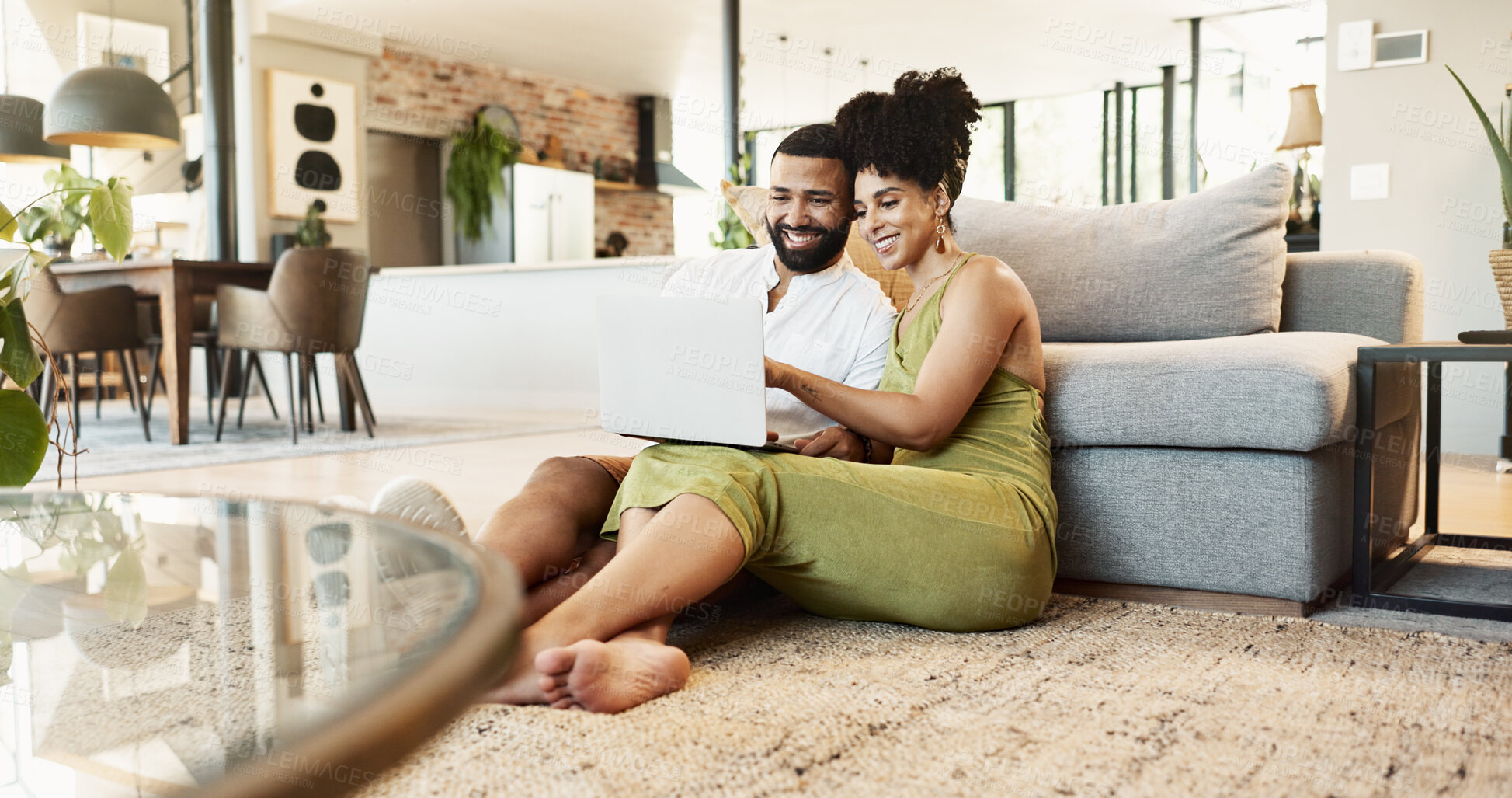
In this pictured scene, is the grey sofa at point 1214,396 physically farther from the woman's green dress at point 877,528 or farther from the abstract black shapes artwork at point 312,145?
the abstract black shapes artwork at point 312,145

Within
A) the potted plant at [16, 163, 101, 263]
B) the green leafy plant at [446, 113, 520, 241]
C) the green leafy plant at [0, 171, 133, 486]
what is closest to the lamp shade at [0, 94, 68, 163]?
the potted plant at [16, 163, 101, 263]

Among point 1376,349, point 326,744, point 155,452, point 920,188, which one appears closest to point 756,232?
point 920,188

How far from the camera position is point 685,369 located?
1.46 m

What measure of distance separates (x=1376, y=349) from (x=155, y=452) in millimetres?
4108

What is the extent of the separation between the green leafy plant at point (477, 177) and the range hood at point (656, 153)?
1.69 m

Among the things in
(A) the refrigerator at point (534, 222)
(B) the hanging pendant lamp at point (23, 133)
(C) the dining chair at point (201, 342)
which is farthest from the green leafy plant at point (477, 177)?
(B) the hanging pendant lamp at point (23, 133)

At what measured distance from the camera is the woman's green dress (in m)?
1.45

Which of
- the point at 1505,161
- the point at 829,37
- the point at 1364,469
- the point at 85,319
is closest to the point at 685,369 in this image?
the point at 1364,469

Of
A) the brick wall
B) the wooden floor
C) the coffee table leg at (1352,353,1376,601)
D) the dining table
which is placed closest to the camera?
the coffee table leg at (1352,353,1376,601)

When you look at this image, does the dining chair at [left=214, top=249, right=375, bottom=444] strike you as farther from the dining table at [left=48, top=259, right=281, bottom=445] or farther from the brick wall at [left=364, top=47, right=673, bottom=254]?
the brick wall at [left=364, top=47, right=673, bottom=254]

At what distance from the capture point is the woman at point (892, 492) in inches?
51.6

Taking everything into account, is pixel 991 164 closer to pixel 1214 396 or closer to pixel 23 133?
pixel 23 133

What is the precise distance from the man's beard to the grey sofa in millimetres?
431

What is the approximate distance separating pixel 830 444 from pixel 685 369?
31 centimetres
